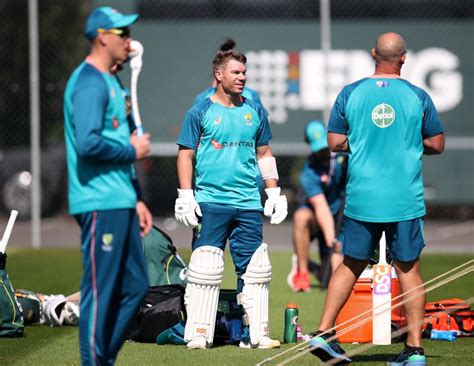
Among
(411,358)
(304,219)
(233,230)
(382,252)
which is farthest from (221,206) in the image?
(304,219)

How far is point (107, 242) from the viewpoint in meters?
5.72

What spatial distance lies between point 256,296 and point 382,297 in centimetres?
82

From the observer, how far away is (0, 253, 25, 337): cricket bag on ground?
8.31 metres

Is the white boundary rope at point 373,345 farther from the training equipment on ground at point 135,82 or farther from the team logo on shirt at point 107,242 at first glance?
the training equipment on ground at point 135,82

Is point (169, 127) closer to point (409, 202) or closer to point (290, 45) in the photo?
point (290, 45)

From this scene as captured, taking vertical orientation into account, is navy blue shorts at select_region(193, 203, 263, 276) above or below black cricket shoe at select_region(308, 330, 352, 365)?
above

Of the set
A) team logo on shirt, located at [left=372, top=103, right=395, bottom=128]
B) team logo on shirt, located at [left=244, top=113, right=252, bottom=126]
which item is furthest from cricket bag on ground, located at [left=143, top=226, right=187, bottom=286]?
team logo on shirt, located at [left=372, top=103, right=395, bottom=128]

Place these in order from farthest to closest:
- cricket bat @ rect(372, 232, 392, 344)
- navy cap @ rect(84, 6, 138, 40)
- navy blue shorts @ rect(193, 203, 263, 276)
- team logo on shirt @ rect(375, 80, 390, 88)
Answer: navy blue shorts @ rect(193, 203, 263, 276) < cricket bat @ rect(372, 232, 392, 344) < team logo on shirt @ rect(375, 80, 390, 88) < navy cap @ rect(84, 6, 138, 40)

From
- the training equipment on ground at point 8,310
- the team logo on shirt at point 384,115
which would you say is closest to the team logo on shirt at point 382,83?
the team logo on shirt at point 384,115

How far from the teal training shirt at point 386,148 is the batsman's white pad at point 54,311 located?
292 cm

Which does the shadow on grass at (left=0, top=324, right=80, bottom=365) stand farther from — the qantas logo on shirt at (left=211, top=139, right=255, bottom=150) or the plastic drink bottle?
the plastic drink bottle

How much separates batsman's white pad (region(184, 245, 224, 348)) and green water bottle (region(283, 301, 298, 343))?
569 mm

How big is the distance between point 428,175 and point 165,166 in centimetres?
368

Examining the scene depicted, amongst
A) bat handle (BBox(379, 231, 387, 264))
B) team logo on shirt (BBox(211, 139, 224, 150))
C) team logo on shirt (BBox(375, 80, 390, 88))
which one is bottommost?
bat handle (BBox(379, 231, 387, 264))
